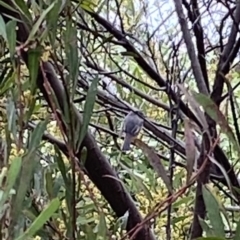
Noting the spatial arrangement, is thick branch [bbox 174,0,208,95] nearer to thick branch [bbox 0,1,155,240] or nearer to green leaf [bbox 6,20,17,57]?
thick branch [bbox 0,1,155,240]

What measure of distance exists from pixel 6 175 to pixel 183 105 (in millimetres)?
498

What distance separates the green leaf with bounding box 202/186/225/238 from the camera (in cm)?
45

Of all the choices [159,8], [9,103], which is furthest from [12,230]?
[159,8]

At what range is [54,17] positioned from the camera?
463 millimetres

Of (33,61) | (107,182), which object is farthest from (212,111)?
(107,182)

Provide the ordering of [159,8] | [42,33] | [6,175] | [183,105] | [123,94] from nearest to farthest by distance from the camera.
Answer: [6,175], [42,33], [183,105], [123,94], [159,8]

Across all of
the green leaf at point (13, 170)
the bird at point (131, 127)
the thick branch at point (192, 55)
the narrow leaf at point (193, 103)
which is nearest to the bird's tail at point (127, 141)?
the bird at point (131, 127)

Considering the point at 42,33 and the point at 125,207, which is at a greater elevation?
the point at 42,33

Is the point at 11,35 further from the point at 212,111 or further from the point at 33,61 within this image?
the point at 212,111

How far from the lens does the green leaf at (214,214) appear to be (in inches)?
17.7

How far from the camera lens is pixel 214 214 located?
1.48ft

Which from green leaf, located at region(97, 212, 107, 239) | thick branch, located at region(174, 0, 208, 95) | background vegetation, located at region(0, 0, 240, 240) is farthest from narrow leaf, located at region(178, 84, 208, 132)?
thick branch, located at region(174, 0, 208, 95)

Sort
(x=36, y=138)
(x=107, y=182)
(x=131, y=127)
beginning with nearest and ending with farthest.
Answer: (x=36, y=138) → (x=107, y=182) → (x=131, y=127)

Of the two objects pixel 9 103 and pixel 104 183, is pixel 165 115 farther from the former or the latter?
pixel 9 103
